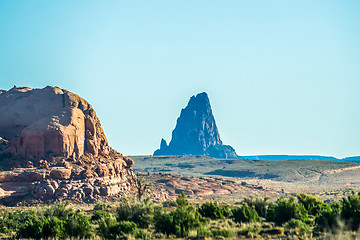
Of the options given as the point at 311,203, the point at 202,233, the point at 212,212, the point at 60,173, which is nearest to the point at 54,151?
the point at 60,173

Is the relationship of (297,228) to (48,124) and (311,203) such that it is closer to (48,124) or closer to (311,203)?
(311,203)

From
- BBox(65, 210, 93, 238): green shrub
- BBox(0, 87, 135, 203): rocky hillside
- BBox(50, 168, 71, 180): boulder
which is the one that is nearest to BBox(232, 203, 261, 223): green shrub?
BBox(65, 210, 93, 238): green shrub

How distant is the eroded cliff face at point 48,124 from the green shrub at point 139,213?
3032 cm

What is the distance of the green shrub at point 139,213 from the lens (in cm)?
2829

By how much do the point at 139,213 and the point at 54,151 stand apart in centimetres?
3269

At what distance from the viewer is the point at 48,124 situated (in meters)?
58.8

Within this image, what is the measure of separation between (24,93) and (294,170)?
80.7 meters

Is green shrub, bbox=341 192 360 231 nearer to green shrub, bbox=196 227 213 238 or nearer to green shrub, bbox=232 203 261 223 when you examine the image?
green shrub, bbox=232 203 261 223

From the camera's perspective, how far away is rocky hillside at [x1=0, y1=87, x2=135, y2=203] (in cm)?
5359

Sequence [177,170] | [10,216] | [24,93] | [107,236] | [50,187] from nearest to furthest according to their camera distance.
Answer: [107,236]
[10,216]
[50,187]
[24,93]
[177,170]

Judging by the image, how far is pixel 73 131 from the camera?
2386 inches

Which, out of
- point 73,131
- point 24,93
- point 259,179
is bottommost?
point 259,179

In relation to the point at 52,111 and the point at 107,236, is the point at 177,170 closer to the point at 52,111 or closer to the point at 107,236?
the point at 52,111

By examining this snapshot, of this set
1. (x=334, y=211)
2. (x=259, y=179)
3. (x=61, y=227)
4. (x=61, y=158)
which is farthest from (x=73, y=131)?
(x=259, y=179)
